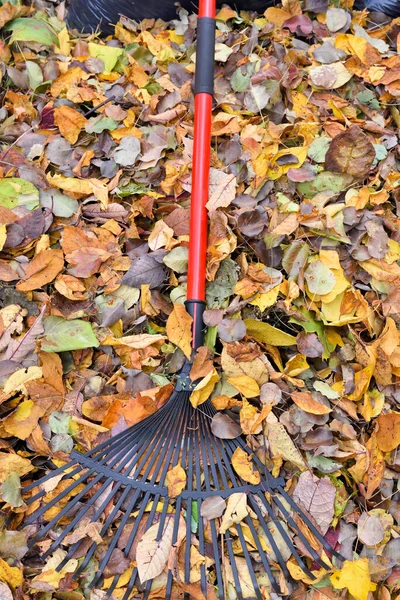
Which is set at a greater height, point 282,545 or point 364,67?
point 364,67

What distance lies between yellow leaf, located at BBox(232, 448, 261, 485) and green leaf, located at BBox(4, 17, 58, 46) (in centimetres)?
117

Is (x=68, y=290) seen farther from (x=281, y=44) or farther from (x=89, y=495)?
(x=281, y=44)

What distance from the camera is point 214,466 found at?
0.97 metres

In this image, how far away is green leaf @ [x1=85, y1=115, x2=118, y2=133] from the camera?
1253mm

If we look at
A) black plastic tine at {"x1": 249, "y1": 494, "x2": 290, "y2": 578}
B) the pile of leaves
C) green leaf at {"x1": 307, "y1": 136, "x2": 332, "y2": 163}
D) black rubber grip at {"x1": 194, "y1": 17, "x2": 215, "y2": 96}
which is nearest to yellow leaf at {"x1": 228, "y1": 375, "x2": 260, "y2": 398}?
the pile of leaves

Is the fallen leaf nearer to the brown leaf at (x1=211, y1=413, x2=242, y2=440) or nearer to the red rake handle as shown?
the brown leaf at (x1=211, y1=413, x2=242, y2=440)

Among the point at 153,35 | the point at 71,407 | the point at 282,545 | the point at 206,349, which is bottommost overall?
the point at 282,545

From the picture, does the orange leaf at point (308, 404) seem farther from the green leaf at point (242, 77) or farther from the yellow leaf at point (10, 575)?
the green leaf at point (242, 77)

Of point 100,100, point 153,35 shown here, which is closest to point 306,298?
point 100,100

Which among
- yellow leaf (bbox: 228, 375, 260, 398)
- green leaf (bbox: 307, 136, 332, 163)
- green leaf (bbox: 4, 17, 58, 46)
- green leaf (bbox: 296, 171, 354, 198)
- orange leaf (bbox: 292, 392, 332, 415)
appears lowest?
orange leaf (bbox: 292, 392, 332, 415)

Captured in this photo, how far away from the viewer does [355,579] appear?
2.87 ft

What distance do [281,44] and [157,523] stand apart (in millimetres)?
1181

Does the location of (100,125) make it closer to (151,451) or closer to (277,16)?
(277,16)

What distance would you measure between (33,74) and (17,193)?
1.27 ft
